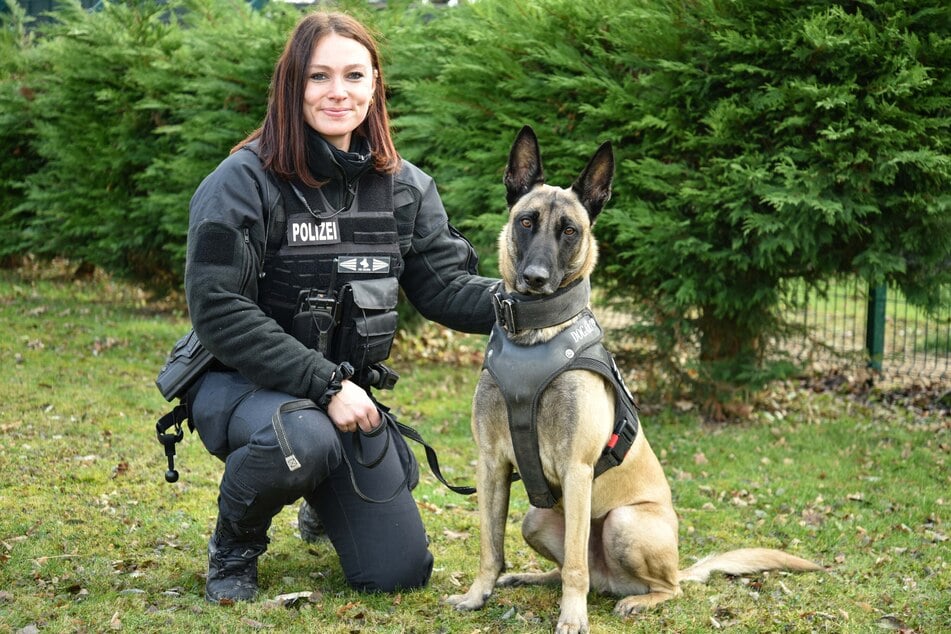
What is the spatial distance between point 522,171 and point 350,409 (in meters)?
1.13

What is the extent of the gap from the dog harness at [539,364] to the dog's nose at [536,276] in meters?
0.08

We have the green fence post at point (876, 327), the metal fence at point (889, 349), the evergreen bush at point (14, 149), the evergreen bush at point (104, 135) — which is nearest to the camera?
the metal fence at point (889, 349)

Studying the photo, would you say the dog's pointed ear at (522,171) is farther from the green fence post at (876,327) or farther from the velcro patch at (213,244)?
the green fence post at (876,327)

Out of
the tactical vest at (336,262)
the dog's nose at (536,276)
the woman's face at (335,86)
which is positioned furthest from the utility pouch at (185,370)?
the dog's nose at (536,276)

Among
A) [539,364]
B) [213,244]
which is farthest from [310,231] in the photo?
[539,364]

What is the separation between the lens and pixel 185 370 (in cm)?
378

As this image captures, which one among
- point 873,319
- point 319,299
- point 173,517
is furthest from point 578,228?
point 873,319

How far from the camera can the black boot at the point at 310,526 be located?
433cm

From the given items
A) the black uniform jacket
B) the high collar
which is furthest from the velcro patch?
the high collar

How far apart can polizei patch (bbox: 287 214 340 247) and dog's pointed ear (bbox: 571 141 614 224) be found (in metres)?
0.97

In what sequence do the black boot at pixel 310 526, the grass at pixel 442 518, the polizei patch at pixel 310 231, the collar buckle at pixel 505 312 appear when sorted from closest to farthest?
the collar buckle at pixel 505 312 < the grass at pixel 442 518 < the polizei patch at pixel 310 231 < the black boot at pixel 310 526

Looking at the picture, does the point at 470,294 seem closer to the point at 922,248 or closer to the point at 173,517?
the point at 173,517

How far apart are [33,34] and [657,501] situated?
11922 mm

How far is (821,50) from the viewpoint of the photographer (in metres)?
5.66
